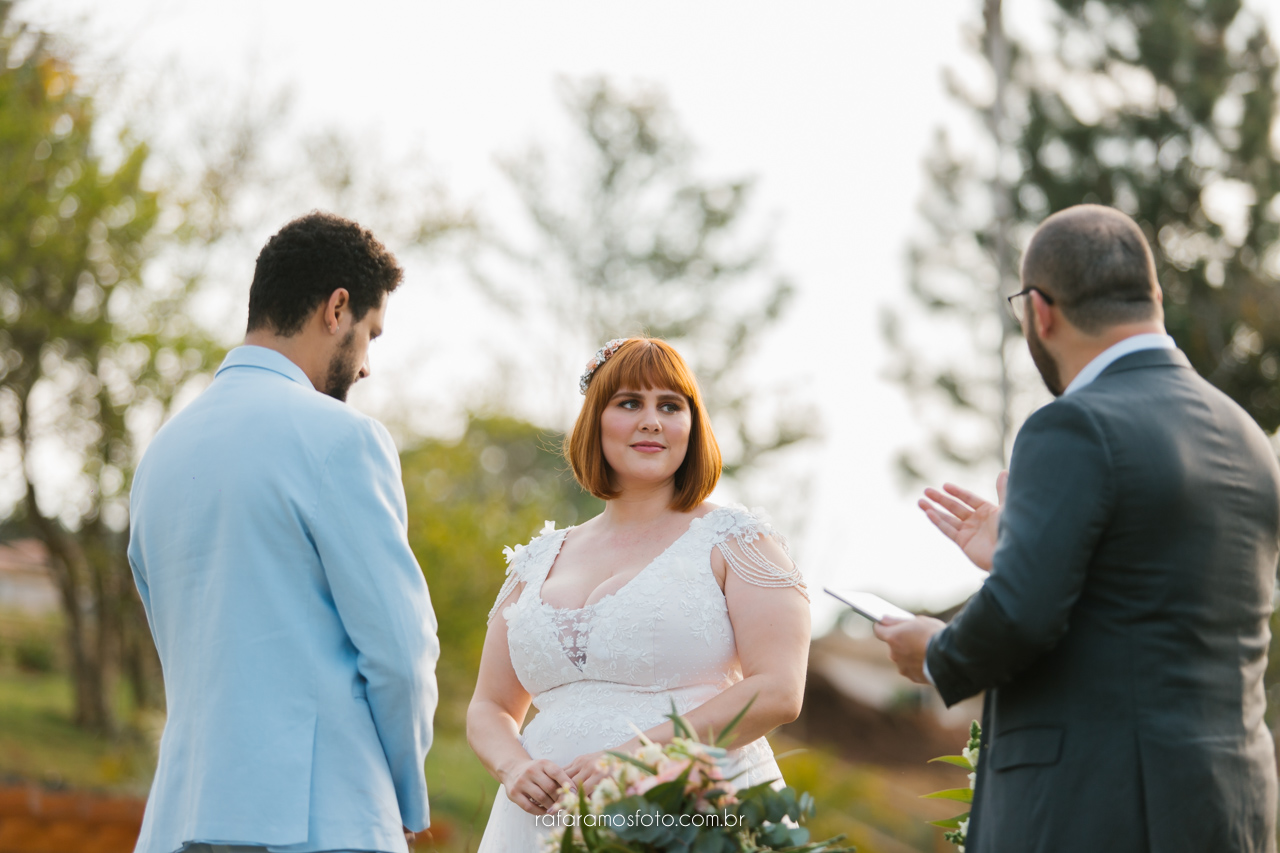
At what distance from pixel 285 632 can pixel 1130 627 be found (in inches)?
68.3

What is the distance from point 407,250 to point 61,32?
7836 millimetres

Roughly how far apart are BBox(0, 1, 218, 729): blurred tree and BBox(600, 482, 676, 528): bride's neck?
9.81 metres

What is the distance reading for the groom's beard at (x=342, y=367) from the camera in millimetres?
2914

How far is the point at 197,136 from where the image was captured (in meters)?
16.0

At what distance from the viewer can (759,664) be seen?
330 centimetres

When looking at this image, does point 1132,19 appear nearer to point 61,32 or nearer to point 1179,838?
point 61,32

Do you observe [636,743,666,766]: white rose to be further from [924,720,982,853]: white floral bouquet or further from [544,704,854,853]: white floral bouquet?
[924,720,982,853]: white floral bouquet

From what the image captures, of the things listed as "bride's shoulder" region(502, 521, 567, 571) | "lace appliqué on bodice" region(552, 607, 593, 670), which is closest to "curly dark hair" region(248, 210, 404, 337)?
"lace appliqué on bodice" region(552, 607, 593, 670)

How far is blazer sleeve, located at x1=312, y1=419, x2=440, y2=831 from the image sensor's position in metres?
2.60

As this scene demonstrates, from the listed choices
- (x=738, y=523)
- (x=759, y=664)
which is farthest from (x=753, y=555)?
(x=759, y=664)

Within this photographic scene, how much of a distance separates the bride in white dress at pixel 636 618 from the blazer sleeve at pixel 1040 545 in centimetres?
101

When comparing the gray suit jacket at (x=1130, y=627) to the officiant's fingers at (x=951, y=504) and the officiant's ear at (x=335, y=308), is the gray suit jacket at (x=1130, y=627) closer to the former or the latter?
the officiant's fingers at (x=951, y=504)

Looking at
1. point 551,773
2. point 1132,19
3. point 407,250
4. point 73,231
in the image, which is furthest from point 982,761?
point 1132,19

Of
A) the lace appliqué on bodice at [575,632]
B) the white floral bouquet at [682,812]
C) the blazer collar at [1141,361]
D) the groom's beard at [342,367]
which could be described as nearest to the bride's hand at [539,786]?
the lace appliqué on bodice at [575,632]
